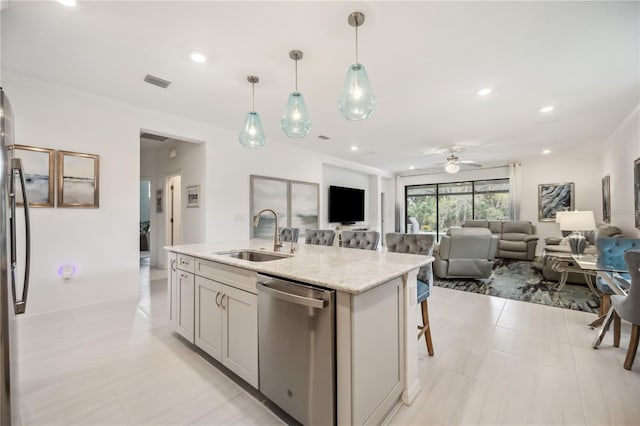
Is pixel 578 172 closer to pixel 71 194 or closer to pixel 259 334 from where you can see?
pixel 259 334

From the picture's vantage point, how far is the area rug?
11.4 feet

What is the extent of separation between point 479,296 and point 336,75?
11.5ft

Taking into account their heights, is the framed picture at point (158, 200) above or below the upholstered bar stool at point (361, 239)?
above

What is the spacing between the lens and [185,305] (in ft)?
7.72

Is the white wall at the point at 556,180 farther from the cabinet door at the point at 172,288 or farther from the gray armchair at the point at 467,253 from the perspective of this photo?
the cabinet door at the point at 172,288

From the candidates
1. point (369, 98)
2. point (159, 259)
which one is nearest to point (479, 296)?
point (369, 98)

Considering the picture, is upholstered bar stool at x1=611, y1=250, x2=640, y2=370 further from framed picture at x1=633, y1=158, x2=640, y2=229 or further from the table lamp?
framed picture at x1=633, y1=158, x2=640, y2=229

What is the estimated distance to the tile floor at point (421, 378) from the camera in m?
1.59

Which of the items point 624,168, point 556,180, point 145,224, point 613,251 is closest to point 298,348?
point 613,251

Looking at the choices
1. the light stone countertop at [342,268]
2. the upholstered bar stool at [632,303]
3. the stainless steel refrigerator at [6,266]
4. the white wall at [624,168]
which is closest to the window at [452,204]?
the white wall at [624,168]

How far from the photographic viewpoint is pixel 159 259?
18.8ft

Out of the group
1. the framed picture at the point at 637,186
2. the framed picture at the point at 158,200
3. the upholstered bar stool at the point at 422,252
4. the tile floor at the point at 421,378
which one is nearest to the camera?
the tile floor at the point at 421,378

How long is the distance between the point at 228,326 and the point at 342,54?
2.46 metres

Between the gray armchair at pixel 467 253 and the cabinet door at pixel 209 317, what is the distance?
3809 mm
